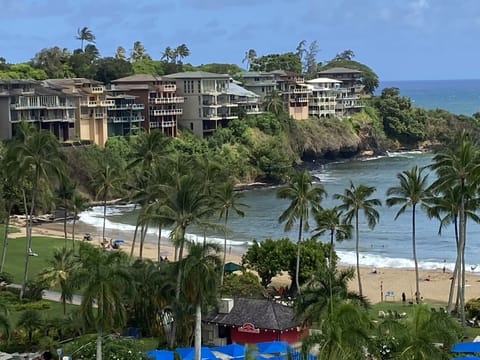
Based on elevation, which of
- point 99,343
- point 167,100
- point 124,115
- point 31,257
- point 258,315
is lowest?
point 31,257

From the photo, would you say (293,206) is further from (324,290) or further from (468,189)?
(324,290)

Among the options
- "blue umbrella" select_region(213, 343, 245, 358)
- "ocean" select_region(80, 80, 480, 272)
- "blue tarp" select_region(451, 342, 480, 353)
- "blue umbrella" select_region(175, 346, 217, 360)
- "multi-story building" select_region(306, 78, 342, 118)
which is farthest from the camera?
"multi-story building" select_region(306, 78, 342, 118)

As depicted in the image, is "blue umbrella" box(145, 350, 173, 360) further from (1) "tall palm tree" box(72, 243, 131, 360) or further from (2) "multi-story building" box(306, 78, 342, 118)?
(2) "multi-story building" box(306, 78, 342, 118)

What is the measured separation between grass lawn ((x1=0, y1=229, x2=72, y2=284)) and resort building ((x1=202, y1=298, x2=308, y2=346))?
18.1 metres

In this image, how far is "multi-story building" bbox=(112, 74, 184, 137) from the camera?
120 meters

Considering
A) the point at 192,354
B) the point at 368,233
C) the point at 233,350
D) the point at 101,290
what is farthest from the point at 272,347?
the point at 368,233

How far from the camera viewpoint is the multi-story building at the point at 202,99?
124 metres

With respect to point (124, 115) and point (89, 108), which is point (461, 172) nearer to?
point (89, 108)

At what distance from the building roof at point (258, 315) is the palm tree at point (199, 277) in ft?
11.5

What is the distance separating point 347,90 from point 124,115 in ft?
184

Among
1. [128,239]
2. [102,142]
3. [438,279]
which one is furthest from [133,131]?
[438,279]

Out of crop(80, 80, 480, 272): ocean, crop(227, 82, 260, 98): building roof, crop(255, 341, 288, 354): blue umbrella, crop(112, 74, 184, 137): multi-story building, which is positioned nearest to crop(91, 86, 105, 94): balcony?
crop(112, 74, 184, 137): multi-story building

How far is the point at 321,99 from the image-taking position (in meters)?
150

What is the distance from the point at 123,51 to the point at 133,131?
67.5 metres
